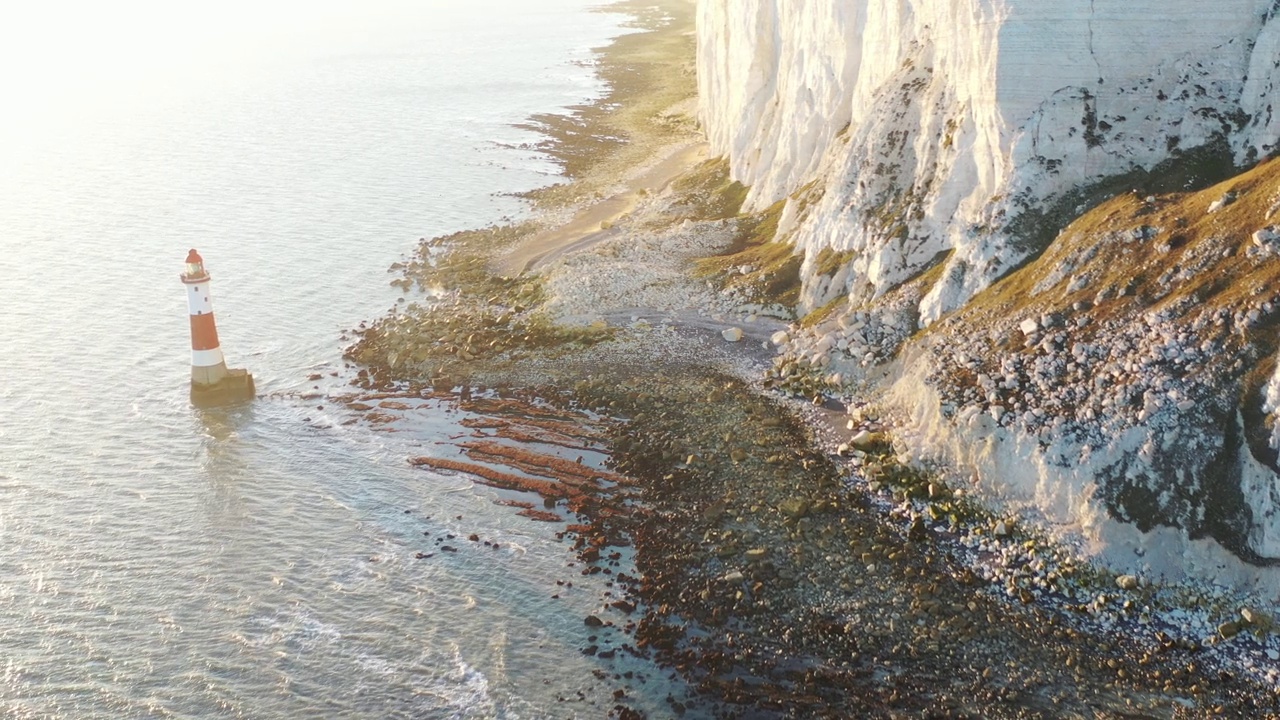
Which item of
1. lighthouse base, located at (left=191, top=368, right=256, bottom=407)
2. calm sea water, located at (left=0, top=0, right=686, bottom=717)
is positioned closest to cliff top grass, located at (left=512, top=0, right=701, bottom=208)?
calm sea water, located at (left=0, top=0, right=686, bottom=717)

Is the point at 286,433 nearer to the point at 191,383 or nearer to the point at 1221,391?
the point at 191,383

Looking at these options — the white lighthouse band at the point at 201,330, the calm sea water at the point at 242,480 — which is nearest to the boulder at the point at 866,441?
the calm sea water at the point at 242,480

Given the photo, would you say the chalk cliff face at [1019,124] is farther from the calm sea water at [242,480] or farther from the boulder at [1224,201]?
the calm sea water at [242,480]

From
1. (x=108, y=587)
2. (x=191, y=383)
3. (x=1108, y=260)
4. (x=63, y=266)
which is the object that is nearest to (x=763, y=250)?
(x=1108, y=260)

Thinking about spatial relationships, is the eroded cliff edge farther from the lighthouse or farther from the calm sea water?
the lighthouse

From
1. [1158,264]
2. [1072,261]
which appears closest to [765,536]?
[1072,261]

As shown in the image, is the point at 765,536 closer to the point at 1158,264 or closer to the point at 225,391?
the point at 1158,264

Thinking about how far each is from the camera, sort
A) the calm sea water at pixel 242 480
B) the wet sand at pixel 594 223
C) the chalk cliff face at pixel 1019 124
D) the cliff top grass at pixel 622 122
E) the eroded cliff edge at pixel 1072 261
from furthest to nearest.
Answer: the cliff top grass at pixel 622 122
the wet sand at pixel 594 223
the chalk cliff face at pixel 1019 124
the eroded cliff edge at pixel 1072 261
the calm sea water at pixel 242 480
